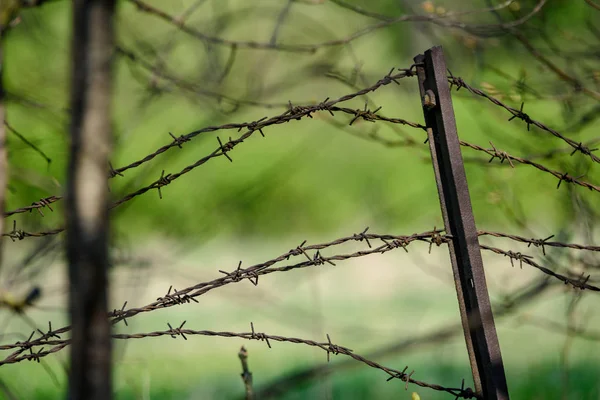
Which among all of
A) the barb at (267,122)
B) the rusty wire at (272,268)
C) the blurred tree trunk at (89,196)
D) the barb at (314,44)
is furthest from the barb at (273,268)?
the barb at (314,44)

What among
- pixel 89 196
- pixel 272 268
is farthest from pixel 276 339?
pixel 89 196

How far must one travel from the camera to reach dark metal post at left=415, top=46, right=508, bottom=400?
5.19 feet

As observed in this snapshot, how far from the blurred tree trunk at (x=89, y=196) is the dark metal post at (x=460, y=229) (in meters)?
0.91

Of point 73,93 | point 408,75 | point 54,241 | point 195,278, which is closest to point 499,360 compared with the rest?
point 408,75

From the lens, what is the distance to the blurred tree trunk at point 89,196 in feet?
3.10

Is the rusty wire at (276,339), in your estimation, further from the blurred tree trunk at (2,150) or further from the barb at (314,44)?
the barb at (314,44)

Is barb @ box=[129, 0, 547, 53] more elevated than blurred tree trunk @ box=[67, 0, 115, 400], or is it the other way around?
barb @ box=[129, 0, 547, 53]

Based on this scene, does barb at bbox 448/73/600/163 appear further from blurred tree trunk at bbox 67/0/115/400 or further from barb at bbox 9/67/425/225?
blurred tree trunk at bbox 67/0/115/400

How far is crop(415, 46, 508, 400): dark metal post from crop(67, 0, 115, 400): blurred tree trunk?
908 millimetres

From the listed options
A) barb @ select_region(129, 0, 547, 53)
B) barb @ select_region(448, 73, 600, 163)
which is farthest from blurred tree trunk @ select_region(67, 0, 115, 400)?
barb @ select_region(129, 0, 547, 53)

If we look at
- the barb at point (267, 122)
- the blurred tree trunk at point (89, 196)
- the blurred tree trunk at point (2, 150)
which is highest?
the blurred tree trunk at point (2, 150)

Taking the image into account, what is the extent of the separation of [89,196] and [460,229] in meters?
0.94

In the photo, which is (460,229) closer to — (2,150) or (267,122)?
(267,122)

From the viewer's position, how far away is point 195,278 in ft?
6.89
